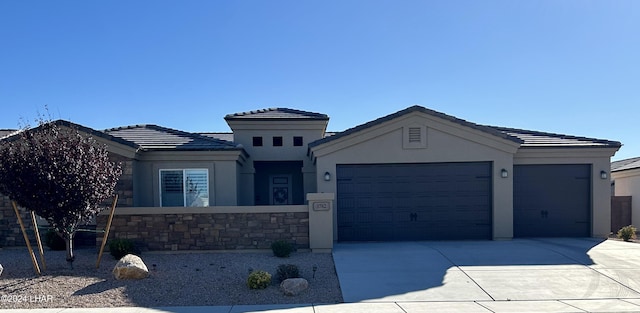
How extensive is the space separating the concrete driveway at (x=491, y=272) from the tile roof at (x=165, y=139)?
5564 millimetres

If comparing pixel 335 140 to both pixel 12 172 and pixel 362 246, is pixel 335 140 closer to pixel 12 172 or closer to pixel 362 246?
pixel 362 246

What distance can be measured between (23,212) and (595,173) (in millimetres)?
18373

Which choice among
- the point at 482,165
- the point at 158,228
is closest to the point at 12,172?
the point at 158,228

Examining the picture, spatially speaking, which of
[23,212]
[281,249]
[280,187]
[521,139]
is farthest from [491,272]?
[23,212]

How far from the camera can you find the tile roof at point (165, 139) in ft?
42.6

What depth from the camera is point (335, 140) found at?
41.1 ft

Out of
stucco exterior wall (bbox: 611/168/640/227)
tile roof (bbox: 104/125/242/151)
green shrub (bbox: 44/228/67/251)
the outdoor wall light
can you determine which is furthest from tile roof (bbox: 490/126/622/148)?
green shrub (bbox: 44/228/67/251)

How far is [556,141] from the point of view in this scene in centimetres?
1347

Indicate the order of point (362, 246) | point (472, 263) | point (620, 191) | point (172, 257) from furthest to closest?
point (620, 191) → point (362, 246) → point (172, 257) → point (472, 263)

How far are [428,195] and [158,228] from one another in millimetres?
8286

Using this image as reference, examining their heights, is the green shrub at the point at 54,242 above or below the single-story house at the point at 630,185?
below

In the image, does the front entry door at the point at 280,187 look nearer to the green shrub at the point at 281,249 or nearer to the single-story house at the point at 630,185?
the green shrub at the point at 281,249

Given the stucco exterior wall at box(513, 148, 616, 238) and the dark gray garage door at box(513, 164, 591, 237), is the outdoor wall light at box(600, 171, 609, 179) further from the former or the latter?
the dark gray garage door at box(513, 164, 591, 237)

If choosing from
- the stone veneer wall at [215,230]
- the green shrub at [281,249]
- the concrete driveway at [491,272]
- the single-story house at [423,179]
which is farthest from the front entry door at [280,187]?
the green shrub at [281,249]
